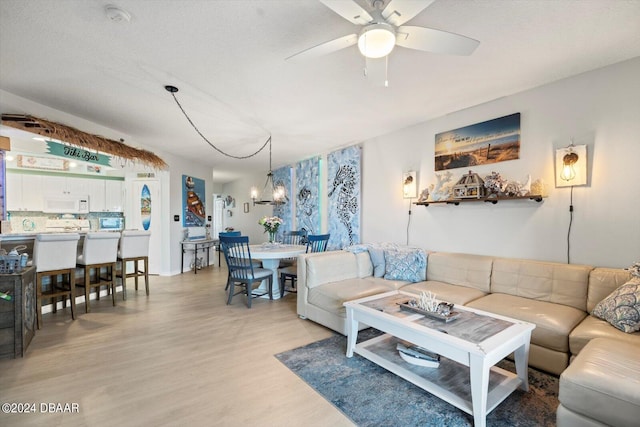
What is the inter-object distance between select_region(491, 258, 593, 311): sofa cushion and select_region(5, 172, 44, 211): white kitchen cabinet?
7.70m

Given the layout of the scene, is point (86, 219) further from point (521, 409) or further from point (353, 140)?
point (521, 409)

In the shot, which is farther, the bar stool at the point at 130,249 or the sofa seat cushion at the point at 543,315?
the bar stool at the point at 130,249

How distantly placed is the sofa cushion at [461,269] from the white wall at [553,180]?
277 millimetres

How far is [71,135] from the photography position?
135 inches

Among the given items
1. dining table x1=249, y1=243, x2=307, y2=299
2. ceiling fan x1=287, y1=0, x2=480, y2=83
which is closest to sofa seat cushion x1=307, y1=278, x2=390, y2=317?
dining table x1=249, y1=243, x2=307, y2=299

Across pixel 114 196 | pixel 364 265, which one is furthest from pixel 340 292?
pixel 114 196

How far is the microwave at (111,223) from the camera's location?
6.23m

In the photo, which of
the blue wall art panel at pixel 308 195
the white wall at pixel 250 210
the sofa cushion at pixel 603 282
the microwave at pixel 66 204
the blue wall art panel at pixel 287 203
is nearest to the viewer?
the sofa cushion at pixel 603 282

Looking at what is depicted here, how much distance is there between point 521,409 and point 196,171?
7.03 m

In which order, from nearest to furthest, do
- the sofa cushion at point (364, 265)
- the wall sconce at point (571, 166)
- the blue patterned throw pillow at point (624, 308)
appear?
the blue patterned throw pillow at point (624, 308) < the wall sconce at point (571, 166) < the sofa cushion at point (364, 265)

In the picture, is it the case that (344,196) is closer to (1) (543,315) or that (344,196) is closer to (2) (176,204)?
(1) (543,315)

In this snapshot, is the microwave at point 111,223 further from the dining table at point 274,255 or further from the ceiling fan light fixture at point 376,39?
the ceiling fan light fixture at point 376,39

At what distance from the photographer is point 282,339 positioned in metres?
2.80

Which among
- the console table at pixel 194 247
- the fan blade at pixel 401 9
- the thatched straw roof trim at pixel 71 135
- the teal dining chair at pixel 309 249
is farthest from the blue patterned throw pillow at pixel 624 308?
the console table at pixel 194 247
